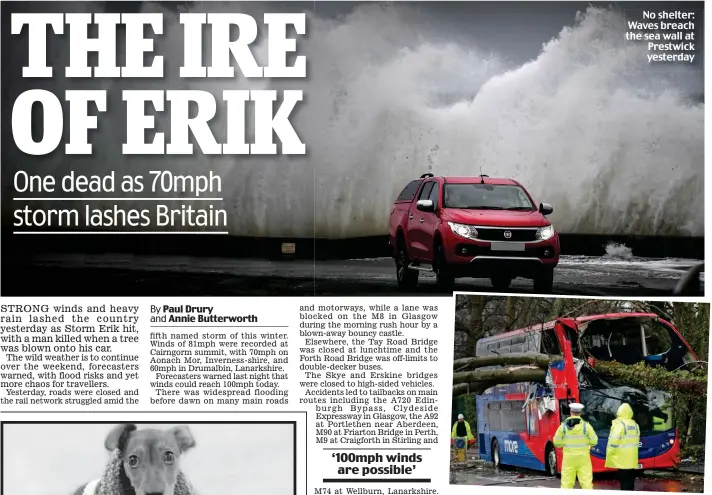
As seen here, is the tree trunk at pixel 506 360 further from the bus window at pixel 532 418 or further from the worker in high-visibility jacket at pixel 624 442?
the worker in high-visibility jacket at pixel 624 442

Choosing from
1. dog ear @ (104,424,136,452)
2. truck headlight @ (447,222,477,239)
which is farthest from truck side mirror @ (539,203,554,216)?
dog ear @ (104,424,136,452)

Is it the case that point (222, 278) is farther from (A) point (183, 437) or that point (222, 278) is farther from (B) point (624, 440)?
(B) point (624, 440)

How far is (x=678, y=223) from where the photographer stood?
7223 mm

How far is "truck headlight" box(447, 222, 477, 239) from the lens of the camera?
273 inches

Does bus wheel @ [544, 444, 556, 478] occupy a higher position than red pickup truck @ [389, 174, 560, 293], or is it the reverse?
red pickup truck @ [389, 174, 560, 293]

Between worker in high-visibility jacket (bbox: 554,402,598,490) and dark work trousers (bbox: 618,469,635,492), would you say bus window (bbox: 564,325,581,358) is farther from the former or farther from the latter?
dark work trousers (bbox: 618,469,635,492)

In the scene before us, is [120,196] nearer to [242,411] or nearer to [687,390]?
[242,411]

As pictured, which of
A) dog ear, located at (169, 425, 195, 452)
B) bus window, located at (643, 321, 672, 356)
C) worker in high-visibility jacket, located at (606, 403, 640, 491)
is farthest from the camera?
dog ear, located at (169, 425, 195, 452)

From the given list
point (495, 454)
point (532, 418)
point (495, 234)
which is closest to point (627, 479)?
point (532, 418)

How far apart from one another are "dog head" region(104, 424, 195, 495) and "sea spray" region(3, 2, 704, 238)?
75.9 inches

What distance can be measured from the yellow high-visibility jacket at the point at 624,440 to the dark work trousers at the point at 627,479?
3.3 inches

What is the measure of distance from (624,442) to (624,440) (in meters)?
0.02

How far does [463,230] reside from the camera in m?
6.95

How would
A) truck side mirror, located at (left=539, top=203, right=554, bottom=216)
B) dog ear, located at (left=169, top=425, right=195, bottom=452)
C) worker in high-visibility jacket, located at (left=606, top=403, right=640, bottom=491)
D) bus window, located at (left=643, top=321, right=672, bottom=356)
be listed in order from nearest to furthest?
worker in high-visibility jacket, located at (left=606, top=403, right=640, bottom=491) → bus window, located at (left=643, top=321, right=672, bottom=356) → dog ear, located at (left=169, top=425, right=195, bottom=452) → truck side mirror, located at (left=539, top=203, right=554, bottom=216)
